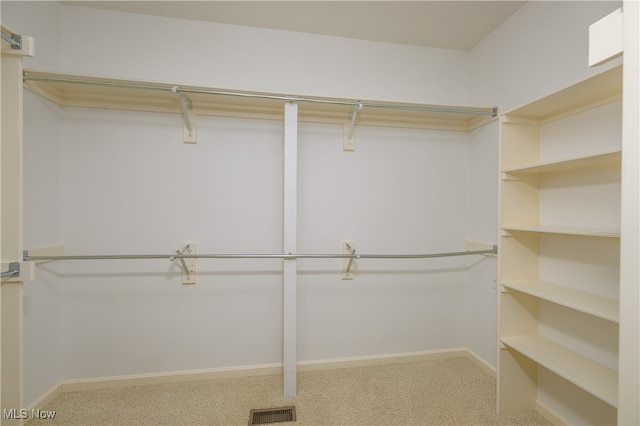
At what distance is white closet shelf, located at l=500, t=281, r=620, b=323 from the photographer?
1167 mm

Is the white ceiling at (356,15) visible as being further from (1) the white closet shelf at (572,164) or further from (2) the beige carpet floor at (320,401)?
(2) the beige carpet floor at (320,401)

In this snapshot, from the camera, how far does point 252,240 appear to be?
2018mm

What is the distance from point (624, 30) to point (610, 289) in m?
1.34

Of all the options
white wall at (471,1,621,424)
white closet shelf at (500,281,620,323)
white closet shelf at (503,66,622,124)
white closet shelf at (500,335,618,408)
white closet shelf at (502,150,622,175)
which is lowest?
white closet shelf at (500,335,618,408)

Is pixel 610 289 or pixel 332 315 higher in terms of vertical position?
pixel 610 289

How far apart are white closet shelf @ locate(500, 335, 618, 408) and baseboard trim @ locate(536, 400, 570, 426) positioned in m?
0.40

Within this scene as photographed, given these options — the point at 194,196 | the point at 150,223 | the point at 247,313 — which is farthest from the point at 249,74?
the point at 247,313

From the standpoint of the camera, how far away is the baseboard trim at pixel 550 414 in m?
1.55

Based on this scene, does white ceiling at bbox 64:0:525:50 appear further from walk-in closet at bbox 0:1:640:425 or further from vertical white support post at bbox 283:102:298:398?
vertical white support post at bbox 283:102:298:398

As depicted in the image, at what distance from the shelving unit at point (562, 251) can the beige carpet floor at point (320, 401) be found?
0.25 meters

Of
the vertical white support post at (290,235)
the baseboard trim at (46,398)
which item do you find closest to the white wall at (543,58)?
the vertical white support post at (290,235)

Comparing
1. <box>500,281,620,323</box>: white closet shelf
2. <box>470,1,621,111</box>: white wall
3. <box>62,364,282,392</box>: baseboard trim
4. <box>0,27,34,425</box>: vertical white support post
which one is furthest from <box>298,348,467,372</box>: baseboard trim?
<box>470,1,621,111</box>: white wall

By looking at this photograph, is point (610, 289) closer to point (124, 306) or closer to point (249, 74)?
point (249, 74)

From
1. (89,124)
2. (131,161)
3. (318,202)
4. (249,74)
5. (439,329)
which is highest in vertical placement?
(249,74)
